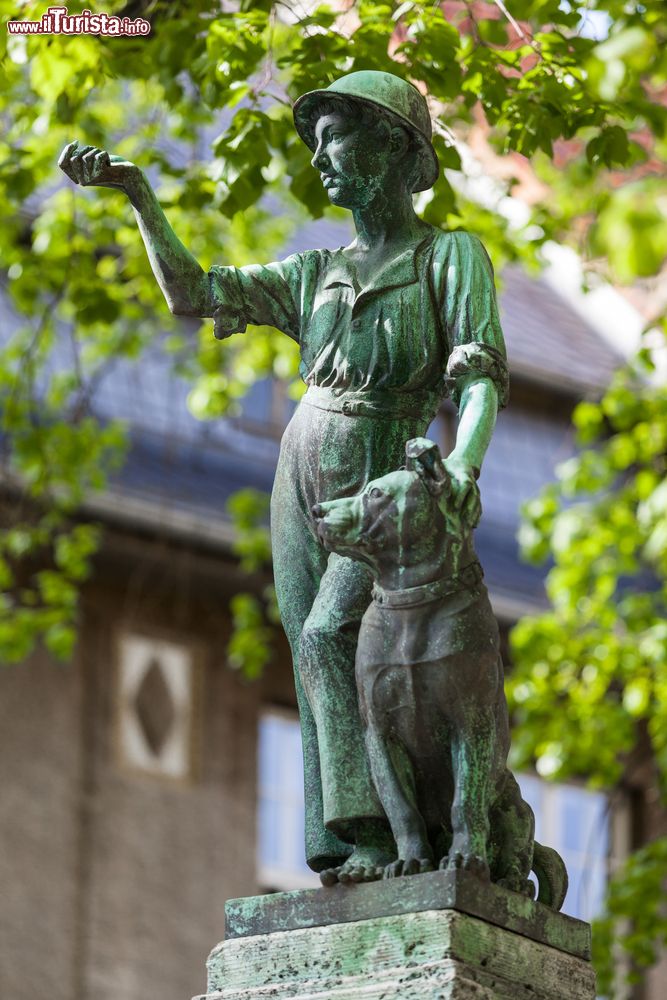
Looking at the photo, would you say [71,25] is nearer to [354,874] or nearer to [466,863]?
[354,874]

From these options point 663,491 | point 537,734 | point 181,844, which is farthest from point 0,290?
point 663,491

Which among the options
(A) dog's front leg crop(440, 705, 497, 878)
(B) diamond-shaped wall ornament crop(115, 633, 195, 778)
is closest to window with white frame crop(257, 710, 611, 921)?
(B) diamond-shaped wall ornament crop(115, 633, 195, 778)

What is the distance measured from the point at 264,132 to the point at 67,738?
792 cm

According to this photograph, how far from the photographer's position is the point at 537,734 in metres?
11.8

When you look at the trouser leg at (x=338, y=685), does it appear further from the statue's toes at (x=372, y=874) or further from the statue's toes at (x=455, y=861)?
the statue's toes at (x=455, y=861)

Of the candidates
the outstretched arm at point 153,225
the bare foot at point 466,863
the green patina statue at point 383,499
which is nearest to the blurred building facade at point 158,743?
the outstretched arm at point 153,225

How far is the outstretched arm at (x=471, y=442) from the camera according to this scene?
490cm

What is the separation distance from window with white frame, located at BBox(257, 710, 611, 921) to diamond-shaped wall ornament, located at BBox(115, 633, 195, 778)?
0.68 meters

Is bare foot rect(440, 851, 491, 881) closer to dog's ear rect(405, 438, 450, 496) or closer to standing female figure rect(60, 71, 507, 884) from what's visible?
standing female figure rect(60, 71, 507, 884)

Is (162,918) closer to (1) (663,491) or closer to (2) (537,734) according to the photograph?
(2) (537,734)

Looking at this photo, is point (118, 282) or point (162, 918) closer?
point (118, 282)

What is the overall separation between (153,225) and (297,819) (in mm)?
11184

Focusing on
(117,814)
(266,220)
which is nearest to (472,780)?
(266,220)

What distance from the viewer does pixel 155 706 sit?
15773 millimetres
